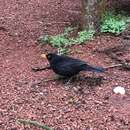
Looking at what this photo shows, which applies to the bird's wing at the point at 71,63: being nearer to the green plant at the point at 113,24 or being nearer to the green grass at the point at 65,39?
the green grass at the point at 65,39

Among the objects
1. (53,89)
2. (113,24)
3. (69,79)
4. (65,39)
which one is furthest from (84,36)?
(53,89)

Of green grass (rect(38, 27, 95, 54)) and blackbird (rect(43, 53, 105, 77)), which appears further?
green grass (rect(38, 27, 95, 54))

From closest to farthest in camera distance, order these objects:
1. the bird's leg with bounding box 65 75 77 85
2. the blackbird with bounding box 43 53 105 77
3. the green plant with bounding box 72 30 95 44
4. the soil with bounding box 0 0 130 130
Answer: the soil with bounding box 0 0 130 130 → the blackbird with bounding box 43 53 105 77 → the bird's leg with bounding box 65 75 77 85 → the green plant with bounding box 72 30 95 44

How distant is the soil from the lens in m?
5.48

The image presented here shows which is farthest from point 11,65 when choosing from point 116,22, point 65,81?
point 116,22

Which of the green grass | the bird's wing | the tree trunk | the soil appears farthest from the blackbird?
the tree trunk

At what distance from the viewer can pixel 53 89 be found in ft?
20.6

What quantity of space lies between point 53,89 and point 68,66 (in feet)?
1.18

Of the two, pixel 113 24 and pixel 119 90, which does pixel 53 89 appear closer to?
pixel 119 90

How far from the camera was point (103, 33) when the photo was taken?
832 cm

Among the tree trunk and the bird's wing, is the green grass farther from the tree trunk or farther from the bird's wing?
→ the bird's wing

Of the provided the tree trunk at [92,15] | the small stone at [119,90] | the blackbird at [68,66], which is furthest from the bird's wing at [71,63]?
the tree trunk at [92,15]

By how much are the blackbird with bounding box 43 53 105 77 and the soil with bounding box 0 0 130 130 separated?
0.16 metres

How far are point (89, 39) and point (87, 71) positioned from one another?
1.45 meters
